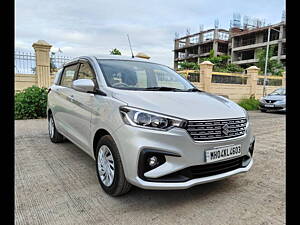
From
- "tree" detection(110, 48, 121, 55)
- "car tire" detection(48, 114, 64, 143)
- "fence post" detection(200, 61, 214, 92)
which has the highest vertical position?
"tree" detection(110, 48, 121, 55)

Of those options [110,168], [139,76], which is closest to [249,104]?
[139,76]

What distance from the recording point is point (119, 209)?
7.55 feet

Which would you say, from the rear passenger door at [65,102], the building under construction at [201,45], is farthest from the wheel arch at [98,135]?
the building under construction at [201,45]

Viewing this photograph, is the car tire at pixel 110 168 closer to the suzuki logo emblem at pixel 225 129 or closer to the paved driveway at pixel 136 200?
the paved driveway at pixel 136 200

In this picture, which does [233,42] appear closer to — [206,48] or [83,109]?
[206,48]

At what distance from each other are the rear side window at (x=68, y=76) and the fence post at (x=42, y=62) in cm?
467

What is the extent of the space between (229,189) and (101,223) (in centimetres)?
153

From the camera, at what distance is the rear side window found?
378cm

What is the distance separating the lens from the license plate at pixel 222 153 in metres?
2.22

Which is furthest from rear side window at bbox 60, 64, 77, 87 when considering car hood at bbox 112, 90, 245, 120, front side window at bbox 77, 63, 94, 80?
car hood at bbox 112, 90, 245, 120

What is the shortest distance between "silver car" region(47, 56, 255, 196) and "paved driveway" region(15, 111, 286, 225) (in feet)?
0.84

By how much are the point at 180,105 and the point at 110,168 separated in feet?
3.23

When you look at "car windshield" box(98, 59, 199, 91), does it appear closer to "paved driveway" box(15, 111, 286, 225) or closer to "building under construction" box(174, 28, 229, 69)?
"paved driveway" box(15, 111, 286, 225)

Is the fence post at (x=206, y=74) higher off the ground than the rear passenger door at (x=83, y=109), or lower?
higher
